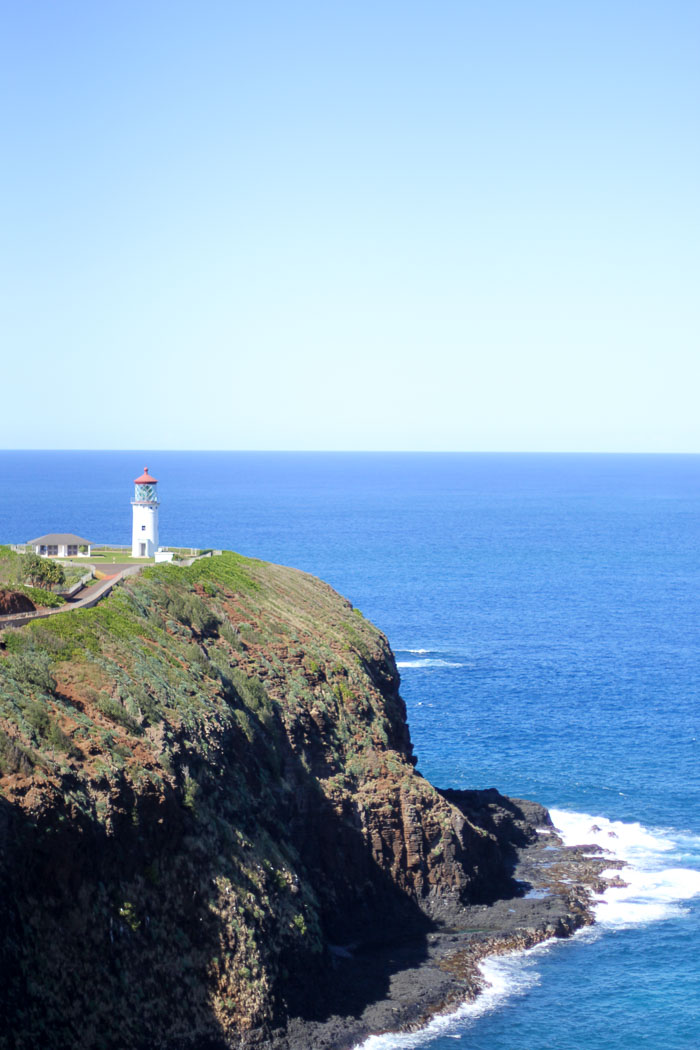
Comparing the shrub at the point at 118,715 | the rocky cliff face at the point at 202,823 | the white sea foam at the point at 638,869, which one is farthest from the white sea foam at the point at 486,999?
the shrub at the point at 118,715

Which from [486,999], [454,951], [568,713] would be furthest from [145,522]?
[486,999]

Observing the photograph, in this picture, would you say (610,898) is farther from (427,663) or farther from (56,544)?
(427,663)

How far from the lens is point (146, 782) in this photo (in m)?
33.8

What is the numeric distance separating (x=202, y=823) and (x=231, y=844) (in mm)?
1468

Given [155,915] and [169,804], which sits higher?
[169,804]

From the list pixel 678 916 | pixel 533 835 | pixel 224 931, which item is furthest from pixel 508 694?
pixel 224 931

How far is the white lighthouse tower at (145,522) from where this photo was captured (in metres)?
71.8

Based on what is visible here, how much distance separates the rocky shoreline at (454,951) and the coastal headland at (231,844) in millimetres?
107

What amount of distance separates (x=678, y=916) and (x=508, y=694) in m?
32.6

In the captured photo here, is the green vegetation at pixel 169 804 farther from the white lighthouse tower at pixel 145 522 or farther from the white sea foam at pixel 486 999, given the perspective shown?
the white lighthouse tower at pixel 145 522

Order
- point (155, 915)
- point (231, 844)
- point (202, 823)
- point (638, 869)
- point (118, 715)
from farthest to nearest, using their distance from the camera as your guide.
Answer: point (638, 869)
point (231, 844)
point (118, 715)
point (202, 823)
point (155, 915)

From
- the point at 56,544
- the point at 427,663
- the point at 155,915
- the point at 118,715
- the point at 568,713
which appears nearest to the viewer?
the point at 155,915

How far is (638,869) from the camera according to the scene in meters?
50.3

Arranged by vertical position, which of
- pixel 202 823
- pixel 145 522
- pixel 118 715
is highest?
pixel 145 522
